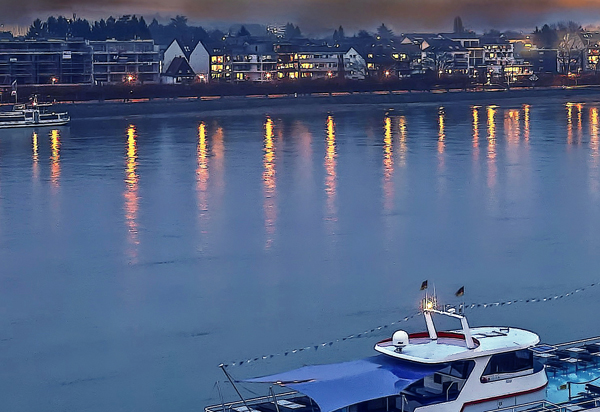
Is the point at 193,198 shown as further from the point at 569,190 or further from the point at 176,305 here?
the point at 176,305

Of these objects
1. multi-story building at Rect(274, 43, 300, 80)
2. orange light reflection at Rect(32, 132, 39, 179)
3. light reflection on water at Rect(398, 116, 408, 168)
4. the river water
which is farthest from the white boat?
multi-story building at Rect(274, 43, 300, 80)

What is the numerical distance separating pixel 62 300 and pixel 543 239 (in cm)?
586

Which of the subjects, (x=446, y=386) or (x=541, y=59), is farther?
(x=541, y=59)

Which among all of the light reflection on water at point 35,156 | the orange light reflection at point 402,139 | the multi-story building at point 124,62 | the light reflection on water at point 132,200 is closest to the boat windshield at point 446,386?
the light reflection on water at point 132,200

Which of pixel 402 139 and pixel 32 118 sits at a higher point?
pixel 32 118

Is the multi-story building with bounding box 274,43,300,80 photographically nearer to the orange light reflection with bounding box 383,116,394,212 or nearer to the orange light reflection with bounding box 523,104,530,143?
the orange light reflection with bounding box 523,104,530,143

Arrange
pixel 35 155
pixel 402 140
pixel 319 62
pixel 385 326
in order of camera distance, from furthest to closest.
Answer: pixel 319 62
pixel 402 140
pixel 35 155
pixel 385 326

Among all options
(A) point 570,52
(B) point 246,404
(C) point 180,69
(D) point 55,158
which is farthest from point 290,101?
(B) point 246,404

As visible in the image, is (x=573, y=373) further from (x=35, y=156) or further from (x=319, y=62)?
(x=319, y=62)

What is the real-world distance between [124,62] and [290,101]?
919 centimetres

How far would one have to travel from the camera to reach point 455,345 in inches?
247

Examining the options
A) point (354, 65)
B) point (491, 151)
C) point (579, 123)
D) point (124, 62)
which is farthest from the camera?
point (354, 65)

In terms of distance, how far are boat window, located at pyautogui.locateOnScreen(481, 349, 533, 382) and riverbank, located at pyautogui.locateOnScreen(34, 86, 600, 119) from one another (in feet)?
121

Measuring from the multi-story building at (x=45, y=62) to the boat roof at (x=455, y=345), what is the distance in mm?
45213
